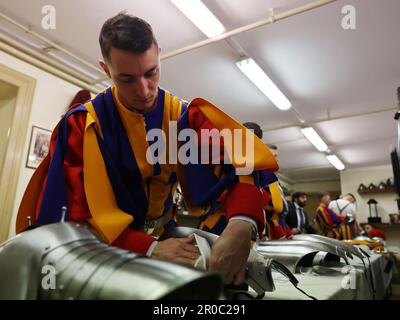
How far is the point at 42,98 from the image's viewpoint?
2.43 m

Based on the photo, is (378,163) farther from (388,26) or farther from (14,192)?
(14,192)

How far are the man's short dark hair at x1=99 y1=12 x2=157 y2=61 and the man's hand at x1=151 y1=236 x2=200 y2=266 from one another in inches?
14.6

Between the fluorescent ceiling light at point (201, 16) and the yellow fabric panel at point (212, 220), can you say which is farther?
the fluorescent ceiling light at point (201, 16)

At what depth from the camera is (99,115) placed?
2.07ft

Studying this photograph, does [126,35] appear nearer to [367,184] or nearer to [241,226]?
[241,226]

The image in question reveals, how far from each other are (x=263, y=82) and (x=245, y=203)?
2.39 meters

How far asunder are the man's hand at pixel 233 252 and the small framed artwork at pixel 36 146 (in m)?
2.20

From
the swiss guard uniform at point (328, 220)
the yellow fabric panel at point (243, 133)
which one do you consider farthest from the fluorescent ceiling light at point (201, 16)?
the swiss guard uniform at point (328, 220)

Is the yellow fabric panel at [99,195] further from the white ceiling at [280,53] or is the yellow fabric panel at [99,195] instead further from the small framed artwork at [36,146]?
the small framed artwork at [36,146]

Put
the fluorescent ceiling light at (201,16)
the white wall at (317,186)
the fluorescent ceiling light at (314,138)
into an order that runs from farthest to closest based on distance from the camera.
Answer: the white wall at (317,186), the fluorescent ceiling light at (314,138), the fluorescent ceiling light at (201,16)

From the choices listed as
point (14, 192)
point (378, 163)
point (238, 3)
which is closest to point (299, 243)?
point (238, 3)

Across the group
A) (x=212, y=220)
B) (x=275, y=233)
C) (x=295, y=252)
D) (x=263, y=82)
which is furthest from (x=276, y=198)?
(x=263, y=82)

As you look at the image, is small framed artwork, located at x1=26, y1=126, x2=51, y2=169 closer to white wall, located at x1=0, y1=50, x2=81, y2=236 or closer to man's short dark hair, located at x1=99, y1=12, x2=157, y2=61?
white wall, located at x1=0, y1=50, x2=81, y2=236

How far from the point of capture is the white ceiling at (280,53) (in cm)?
194
